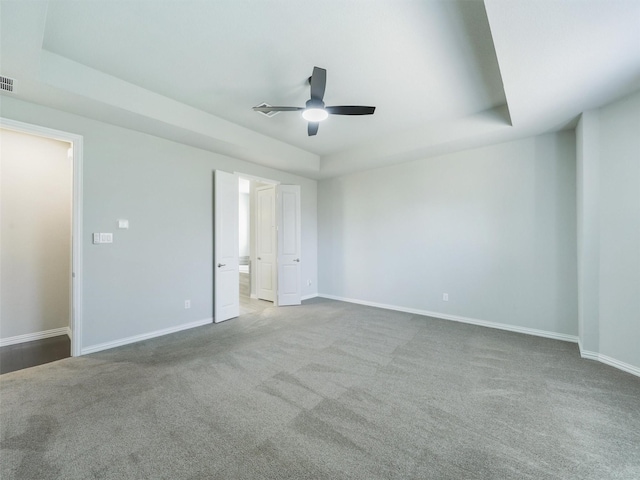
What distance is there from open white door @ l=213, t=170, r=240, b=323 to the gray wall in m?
4.67

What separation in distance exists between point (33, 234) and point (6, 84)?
205 cm

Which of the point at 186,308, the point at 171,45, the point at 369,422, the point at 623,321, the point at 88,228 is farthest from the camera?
the point at 186,308

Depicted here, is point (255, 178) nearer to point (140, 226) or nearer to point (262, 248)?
point (262, 248)

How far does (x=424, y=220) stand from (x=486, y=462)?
11.9 ft

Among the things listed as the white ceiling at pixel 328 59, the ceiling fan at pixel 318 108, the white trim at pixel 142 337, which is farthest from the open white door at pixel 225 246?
the ceiling fan at pixel 318 108

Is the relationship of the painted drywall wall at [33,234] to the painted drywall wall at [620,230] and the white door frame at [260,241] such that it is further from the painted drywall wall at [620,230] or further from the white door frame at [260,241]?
the painted drywall wall at [620,230]

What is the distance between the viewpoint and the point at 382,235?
5250mm

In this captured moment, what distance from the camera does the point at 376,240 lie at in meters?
5.34

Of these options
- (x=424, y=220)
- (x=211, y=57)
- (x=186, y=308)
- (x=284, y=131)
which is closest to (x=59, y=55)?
(x=211, y=57)

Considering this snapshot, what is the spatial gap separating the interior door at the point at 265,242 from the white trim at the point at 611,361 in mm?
4724

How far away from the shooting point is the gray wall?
2666mm

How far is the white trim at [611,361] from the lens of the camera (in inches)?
103

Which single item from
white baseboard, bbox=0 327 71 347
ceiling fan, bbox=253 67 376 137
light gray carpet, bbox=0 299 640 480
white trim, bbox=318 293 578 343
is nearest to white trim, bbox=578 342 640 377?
light gray carpet, bbox=0 299 640 480

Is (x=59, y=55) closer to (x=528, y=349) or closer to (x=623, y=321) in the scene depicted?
(x=528, y=349)
